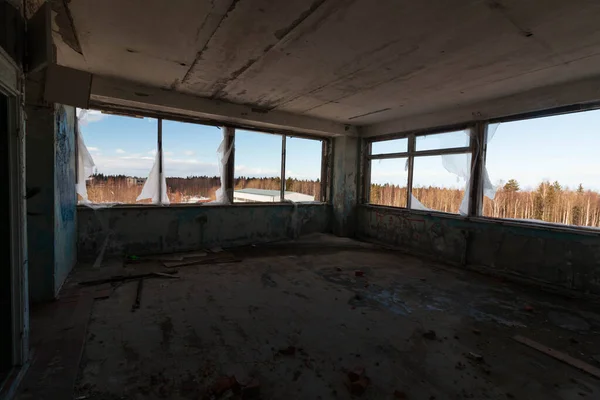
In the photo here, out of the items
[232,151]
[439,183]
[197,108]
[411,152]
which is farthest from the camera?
[411,152]

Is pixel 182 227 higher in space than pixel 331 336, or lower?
higher

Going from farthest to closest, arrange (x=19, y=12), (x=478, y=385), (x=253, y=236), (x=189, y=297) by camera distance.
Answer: (x=253, y=236) < (x=189, y=297) < (x=478, y=385) < (x=19, y=12)

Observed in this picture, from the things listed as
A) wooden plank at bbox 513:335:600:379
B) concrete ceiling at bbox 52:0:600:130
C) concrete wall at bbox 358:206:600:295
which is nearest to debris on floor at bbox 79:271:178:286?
concrete ceiling at bbox 52:0:600:130

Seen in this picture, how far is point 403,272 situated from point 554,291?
5.65 feet

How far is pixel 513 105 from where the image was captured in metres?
4.01

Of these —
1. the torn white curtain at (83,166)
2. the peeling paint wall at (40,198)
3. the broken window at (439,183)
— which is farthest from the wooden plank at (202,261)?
the broken window at (439,183)

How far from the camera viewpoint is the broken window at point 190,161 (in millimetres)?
4824

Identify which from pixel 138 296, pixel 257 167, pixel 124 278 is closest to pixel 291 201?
pixel 257 167

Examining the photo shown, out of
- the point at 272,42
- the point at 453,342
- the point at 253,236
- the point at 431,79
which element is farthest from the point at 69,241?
the point at 431,79

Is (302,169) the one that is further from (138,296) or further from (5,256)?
(5,256)

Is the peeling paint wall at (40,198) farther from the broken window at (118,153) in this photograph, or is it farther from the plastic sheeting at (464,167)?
the plastic sheeting at (464,167)

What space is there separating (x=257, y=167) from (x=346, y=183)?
1.99m

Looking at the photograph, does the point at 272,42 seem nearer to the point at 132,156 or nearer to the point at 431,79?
the point at 431,79

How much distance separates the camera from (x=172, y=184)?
4887 mm
